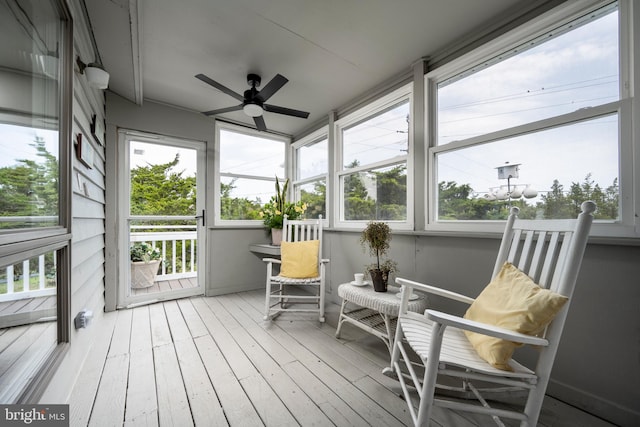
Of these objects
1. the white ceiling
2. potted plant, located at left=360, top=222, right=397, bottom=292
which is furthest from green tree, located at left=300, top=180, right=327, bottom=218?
potted plant, located at left=360, top=222, right=397, bottom=292

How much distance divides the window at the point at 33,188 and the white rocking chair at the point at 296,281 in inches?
60.3

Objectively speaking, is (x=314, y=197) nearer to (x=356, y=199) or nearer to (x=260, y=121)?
(x=356, y=199)

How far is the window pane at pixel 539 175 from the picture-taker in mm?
1400

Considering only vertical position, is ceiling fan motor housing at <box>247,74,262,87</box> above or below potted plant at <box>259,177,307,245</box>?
above

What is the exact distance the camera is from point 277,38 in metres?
1.98

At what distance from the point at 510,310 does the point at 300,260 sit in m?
1.90

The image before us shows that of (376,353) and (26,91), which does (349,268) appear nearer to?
(376,353)

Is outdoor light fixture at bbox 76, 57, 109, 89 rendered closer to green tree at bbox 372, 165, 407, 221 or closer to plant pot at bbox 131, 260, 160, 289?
green tree at bbox 372, 165, 407, 221

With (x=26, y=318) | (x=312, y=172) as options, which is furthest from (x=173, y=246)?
(x=26, y=318)

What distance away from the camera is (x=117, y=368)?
1.70m

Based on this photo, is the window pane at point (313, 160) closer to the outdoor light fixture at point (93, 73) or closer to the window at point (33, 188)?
the outdoor light fixture at point (93, 73)

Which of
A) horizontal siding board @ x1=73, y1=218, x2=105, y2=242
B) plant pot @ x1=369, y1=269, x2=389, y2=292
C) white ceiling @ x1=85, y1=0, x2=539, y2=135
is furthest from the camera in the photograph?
plant pot @ x1=369, y1=269, x2=389, y2=292

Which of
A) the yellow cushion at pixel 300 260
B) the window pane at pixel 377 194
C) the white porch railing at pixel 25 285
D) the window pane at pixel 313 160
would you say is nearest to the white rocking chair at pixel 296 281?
the yellow cushion at pixel 300 260

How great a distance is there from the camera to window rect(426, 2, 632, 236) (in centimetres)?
140
